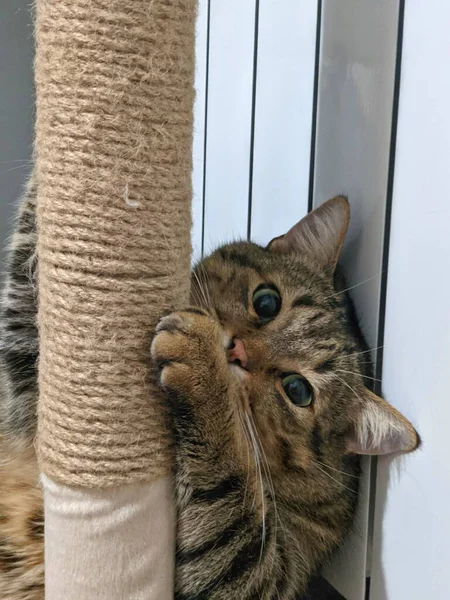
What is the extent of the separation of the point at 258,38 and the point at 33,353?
0.81 m

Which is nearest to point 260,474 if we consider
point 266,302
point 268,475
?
point 268,475

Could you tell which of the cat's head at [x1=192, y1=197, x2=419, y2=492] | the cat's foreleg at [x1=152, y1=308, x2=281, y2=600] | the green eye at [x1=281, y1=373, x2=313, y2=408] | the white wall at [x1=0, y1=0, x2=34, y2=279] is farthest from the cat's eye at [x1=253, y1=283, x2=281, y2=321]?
the white wall at [x1=0, y1=0, x2=34, y2=279]

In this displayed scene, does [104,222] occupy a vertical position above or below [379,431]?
above

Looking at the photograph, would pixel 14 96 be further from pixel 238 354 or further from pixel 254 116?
pixel 238 354

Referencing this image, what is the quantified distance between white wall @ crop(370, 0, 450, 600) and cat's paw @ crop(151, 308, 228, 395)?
0.28 metres

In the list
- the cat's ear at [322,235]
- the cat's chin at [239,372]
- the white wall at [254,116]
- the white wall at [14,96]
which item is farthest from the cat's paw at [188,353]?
the white wall at [14,96]

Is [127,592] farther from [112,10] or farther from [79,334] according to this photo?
[112,10]

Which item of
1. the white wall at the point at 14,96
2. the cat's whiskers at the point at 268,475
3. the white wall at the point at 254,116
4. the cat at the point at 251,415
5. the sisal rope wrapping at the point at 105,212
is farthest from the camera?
the white wall at the point at 14,96

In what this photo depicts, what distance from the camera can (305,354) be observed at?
91 centimetres

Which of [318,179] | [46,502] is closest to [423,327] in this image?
[318,179]

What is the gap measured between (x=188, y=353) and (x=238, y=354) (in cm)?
18

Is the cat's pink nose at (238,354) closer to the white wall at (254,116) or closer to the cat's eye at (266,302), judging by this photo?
the cat's eye at (266,302)

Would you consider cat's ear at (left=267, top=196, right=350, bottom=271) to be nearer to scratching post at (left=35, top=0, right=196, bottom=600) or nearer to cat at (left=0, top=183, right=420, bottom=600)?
cat at (left=0, top=183, right=420, bottom=600)

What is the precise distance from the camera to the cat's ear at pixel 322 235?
0.95 metres
